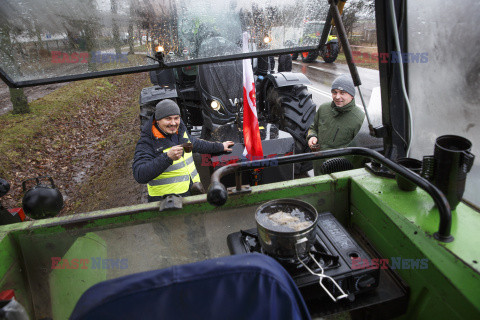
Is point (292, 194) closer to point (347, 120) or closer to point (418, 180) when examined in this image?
point (418, 180)

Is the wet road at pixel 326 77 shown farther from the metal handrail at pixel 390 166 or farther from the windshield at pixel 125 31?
the metal handrail at pixel 390 166

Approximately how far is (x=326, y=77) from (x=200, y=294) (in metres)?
12.8

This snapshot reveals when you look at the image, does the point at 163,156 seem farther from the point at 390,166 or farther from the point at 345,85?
the point at 345,85

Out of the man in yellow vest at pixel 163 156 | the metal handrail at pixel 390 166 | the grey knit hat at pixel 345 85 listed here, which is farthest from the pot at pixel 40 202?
the grey knit hat at pixel 345 85

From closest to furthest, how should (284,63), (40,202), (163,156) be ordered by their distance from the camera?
1. (40,202)
2. (163,156)
3. (284,63)

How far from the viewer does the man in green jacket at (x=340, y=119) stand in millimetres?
3174

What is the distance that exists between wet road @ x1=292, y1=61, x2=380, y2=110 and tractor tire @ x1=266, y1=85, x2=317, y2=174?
164 inches

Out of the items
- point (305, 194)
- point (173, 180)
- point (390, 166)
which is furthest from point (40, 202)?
point (390, 166)

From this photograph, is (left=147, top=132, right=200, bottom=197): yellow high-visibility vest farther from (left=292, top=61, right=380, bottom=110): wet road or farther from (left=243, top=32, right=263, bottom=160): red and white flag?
(left=292, top=61, right=380, bottom=110): wet road

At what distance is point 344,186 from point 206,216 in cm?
96

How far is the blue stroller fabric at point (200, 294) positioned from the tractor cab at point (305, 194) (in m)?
0.30

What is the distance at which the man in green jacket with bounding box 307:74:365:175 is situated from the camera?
3174 millimetres

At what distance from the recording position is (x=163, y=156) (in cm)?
262

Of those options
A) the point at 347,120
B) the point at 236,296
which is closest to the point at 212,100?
the point at 347,120
